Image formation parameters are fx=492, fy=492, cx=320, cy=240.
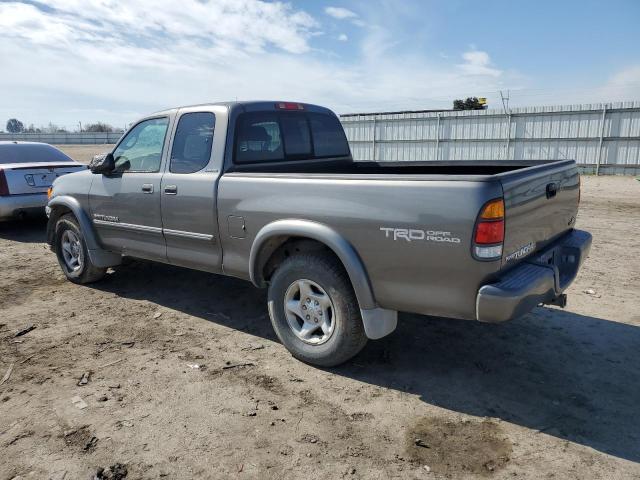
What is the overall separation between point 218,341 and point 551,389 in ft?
8.53

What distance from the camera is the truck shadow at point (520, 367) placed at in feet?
9.87

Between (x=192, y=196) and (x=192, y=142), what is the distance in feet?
1.71

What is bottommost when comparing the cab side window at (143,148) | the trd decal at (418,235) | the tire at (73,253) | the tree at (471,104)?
the tire at (73,253)

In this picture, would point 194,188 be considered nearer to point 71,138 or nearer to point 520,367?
point 520,367

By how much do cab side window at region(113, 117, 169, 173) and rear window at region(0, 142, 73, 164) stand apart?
4912mm

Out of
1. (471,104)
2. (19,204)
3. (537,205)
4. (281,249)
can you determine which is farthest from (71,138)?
Answer: (537,205)

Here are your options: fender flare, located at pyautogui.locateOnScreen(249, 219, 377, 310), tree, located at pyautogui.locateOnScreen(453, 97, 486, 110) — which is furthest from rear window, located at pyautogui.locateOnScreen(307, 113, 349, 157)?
tree, located at pyautogui.locateOnScreen(453, 97, 486, 110)

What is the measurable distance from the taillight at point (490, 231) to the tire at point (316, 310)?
1.00m

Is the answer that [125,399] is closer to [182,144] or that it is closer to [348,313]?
[348,313]

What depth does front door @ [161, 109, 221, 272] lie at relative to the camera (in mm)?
4121

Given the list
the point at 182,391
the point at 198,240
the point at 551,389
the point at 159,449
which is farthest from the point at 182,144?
the point at 551,389

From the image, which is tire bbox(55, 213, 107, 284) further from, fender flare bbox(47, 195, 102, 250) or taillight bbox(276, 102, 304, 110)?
taillight bbox(276, 102, 304, 110)

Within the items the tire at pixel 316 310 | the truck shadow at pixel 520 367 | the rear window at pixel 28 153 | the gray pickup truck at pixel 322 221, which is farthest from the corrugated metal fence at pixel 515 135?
the tire at pixel 316 310

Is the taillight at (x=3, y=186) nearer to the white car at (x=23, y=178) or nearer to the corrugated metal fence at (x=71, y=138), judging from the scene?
the white car at (x=23, y=178)
